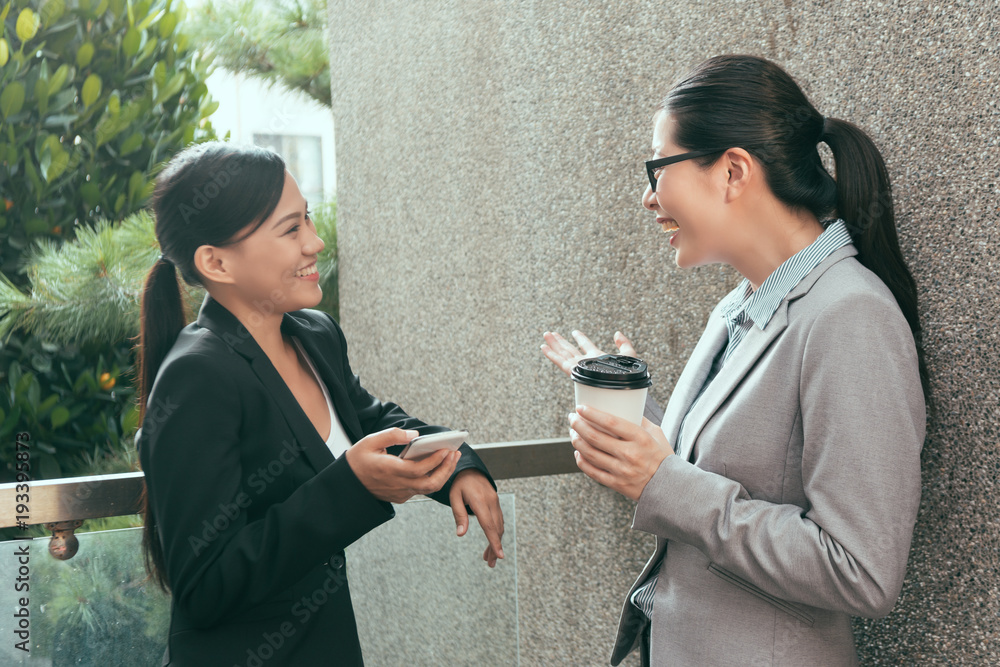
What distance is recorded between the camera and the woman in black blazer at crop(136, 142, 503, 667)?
45.7 inches

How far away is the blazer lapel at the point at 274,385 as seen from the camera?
1301 millimetres

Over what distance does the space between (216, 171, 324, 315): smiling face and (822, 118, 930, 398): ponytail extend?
0.89 metres

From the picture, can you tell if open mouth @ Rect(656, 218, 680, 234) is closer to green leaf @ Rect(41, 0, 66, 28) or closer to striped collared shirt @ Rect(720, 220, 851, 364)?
striped collared shirt @ Rect(720, 220, 851, 364)

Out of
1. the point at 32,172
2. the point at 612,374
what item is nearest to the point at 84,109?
the point at 32,172

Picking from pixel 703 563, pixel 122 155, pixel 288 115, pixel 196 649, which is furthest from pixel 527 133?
pixel 288 115

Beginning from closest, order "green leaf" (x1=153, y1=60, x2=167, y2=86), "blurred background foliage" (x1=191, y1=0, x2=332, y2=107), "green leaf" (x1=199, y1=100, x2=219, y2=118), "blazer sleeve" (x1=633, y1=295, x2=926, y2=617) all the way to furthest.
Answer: "blazer sleeve" (x1=633, y1=295, x2=926, y2=617) < "green leaf" (x1=153, y1=60, x2=167, y2=86) < "green leaf" (x1=199, y1=100, x2=219, y2=118) < "blurred background foliage" (x1=191, y1=0, x2=332, y2=107)

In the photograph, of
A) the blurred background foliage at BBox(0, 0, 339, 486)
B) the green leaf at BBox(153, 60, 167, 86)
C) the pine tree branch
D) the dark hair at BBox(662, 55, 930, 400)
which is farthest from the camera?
the green leaf at BBox(153, 60, 167, 86)

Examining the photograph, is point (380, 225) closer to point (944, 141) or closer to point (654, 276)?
point (654, 276)

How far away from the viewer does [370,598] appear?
1.71m

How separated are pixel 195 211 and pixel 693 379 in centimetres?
92

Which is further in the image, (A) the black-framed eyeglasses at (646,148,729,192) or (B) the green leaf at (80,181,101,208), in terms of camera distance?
(B) the green leaf at (80,181,101,208)

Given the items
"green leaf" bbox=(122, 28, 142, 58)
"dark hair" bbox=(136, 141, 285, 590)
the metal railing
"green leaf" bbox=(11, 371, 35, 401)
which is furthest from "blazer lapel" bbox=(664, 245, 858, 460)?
"green leaf" bbox=(122, 28, 142, 58)

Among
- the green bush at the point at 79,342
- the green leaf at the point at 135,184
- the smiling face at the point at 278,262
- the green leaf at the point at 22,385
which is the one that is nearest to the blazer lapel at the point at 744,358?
the smiling face at the point at 278,262

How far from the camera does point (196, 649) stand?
1235 mm
